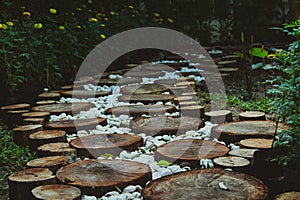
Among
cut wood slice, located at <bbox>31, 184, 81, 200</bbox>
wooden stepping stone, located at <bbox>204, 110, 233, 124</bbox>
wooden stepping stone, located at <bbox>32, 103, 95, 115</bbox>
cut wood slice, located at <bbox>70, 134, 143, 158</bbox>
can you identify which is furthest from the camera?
wooden stepping stone, located at <bbox>32, 103, 95, 115</bbox>

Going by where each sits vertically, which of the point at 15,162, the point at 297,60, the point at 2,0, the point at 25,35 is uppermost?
the point at 2,0

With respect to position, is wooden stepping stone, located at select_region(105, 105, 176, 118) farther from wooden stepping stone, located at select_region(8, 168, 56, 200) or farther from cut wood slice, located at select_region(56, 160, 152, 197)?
wooden stepping stone, located at select_region(8, 168, 56, 200)

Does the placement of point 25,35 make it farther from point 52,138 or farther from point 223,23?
point 223,23

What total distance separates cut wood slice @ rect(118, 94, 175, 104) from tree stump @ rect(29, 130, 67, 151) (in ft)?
4.66

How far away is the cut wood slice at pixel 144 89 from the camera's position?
485 centimetres

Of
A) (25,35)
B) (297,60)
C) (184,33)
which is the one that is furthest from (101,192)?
(184,33)

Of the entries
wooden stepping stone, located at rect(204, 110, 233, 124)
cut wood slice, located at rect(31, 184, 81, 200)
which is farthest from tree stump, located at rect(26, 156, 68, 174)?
wooden stepping stone, located at rect(204, 110, 233, 124)

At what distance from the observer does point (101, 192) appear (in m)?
2.24

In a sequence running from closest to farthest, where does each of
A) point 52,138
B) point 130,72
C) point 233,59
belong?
point 52,138 < point 130,72 < point 233,59

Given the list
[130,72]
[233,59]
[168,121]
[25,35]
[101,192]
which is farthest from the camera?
[233,59]

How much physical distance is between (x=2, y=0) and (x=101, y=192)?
387cm

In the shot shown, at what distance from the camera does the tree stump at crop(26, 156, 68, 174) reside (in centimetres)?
248

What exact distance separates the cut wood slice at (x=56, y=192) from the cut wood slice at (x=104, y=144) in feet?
2.16

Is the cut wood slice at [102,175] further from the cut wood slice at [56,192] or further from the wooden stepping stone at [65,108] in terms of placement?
the wooden stepping stone at [65,108]
